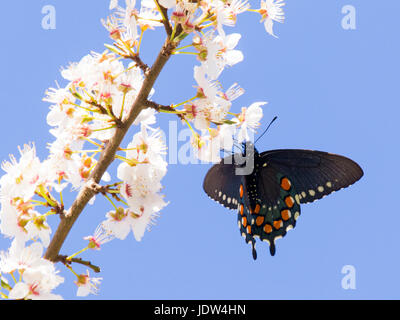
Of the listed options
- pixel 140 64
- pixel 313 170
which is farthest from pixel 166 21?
pixel 313 170

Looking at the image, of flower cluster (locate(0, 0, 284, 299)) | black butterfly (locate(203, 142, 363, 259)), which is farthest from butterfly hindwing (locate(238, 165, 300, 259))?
flower cluster (locate(0, 0, 284, 299))

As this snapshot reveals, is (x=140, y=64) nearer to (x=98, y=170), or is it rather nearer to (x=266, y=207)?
(x=98, y=170)

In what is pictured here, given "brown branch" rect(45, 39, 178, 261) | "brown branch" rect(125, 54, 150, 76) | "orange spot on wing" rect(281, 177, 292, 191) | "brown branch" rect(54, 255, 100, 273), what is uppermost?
"orange spot on wing" rect(281, 177, 292, 191)

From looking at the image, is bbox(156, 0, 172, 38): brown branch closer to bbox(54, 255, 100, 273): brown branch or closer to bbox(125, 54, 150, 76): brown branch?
bbox(125, 54, 150, 76): brown branch

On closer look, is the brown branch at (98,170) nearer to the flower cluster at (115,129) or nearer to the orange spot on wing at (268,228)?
the flower cluster at (115,129)

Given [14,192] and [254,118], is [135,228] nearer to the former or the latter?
[14,192]

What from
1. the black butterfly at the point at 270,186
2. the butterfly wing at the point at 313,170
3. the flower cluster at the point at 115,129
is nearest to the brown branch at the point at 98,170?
the flower cluster at the point at 115,129
